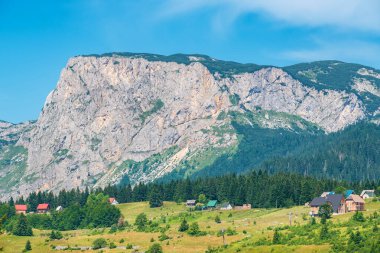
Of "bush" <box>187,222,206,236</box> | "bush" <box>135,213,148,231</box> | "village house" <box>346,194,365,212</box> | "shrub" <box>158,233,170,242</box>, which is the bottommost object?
"shrub" <box>158,233,170,242</box>

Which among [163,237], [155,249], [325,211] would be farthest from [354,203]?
[155,249]

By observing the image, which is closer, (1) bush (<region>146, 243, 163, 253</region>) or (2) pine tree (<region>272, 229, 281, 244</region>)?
(2) pine tree (<region>272, 229, 281, 244</region>)

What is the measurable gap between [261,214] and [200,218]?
61.7ft

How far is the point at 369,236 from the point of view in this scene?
366 ft

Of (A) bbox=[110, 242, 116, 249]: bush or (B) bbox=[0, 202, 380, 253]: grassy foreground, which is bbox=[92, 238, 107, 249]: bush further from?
(B) bbox=[0, 202, 380, 253]: grassy foreground

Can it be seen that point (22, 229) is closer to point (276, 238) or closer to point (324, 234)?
point (276, 238)

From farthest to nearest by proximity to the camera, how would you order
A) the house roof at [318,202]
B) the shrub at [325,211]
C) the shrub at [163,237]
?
the house roof at [318,202] → the shrub at [325,211] → the shrub at [163,237]

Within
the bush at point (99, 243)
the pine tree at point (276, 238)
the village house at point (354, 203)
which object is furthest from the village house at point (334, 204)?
the bush at point (99, 243)

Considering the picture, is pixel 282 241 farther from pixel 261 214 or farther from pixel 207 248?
pixel 261 214

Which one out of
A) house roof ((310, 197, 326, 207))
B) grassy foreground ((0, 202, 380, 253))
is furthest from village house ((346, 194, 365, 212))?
house roof ((310, 197, 326, 207))

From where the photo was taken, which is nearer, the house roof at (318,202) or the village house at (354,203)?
the village house at (354,203)

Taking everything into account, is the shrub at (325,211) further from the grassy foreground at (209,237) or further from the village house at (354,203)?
the village house at (354,203)

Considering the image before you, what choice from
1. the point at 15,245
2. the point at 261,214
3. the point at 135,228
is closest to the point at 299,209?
the point at 261,214

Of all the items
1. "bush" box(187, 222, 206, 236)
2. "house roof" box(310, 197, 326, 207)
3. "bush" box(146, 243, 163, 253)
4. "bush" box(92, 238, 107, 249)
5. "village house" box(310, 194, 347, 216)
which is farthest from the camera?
"house roof" box(310, 197, 326, 207)
